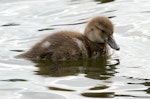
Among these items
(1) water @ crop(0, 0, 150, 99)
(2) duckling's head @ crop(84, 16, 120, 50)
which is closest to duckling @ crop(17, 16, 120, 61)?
(2) duckling's head @ crop(84, 16, 120, 50)

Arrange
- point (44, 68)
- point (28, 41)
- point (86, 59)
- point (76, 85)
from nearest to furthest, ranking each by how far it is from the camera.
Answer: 1. point (76, 85)
2. point (44, 68)
3. point (86, 59)
4. point (28, 41)

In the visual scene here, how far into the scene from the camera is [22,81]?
20.5 ft

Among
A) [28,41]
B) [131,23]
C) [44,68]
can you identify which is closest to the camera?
[44,68]

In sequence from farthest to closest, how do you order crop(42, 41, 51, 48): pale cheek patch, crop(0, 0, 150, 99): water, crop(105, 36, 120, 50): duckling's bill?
crop(105, 36, 120, 50): duckling's bill
crop(42, 41, 51, 48): pale cheek patch
crop(0, 0, 150, 99): water

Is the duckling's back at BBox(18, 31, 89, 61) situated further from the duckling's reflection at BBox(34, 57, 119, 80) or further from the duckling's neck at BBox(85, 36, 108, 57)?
the duckling's neck at BBox(85, 36, 108, 57)

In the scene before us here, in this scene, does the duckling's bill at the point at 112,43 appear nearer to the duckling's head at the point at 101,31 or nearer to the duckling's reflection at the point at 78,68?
the duckling's head at the point at 101,31

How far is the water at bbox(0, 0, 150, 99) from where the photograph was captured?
19.4ft

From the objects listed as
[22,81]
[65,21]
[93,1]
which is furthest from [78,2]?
[22,81]

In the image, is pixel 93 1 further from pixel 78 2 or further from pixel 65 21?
pixel 65 21

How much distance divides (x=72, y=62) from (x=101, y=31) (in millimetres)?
685

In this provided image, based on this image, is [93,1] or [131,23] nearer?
[131,23]

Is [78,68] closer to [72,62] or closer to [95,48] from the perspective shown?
[72,62]

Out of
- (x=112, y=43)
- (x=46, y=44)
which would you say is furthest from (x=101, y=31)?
(x=46, y=44)

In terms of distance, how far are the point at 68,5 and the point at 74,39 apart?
10.8 ft
